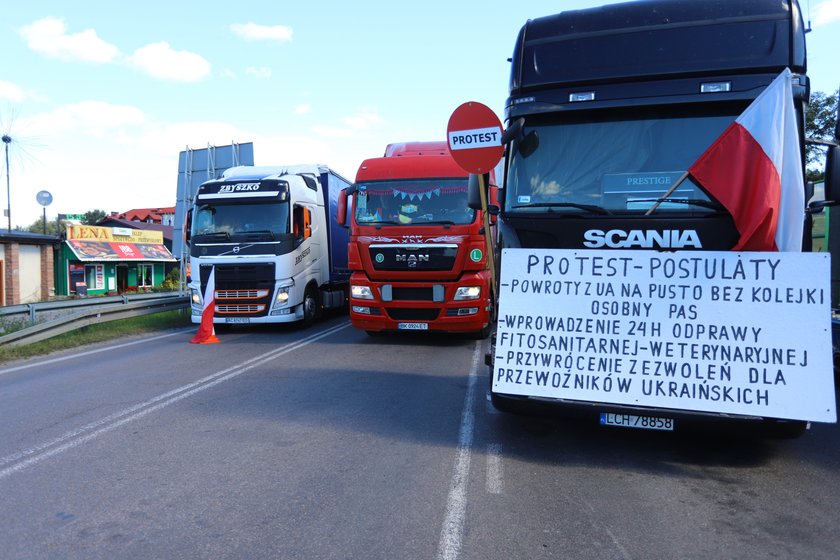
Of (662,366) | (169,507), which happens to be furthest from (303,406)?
(662,366)

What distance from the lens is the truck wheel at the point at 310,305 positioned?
45.4 feet

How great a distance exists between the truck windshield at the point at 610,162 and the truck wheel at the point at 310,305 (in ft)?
30.0

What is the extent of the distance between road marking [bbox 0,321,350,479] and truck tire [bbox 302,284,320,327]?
4.51 meters

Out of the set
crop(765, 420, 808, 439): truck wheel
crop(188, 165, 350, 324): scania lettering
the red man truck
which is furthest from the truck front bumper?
crop(765, 420, 808, 439): truck wheel

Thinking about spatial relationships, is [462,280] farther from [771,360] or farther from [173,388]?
[771,360]

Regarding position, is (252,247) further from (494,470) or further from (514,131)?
(494,470)

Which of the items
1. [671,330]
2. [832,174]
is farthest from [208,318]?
[832,174]

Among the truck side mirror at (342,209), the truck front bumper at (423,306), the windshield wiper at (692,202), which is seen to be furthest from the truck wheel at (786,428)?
the truck side mirror at (342,209)

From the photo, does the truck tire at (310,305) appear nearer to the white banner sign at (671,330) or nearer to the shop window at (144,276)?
the white banner sign at (671,330)

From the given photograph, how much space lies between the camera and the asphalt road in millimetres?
3389

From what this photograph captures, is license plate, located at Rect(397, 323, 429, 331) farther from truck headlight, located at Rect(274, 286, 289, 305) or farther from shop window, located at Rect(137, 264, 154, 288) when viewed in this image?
shop window, located at Rect(137, 264, 154, 288)

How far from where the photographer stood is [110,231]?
132ft

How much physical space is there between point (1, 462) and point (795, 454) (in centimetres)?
642

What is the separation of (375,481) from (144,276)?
4432 centimetres
